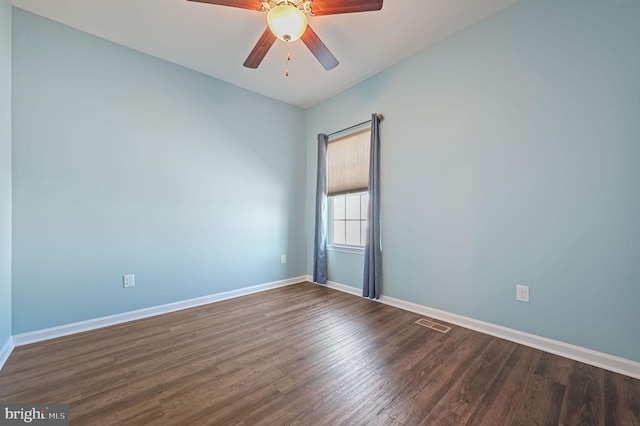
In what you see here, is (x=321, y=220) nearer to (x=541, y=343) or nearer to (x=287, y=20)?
(x=287, y=20)

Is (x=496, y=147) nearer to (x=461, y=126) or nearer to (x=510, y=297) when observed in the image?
(x=461, y=126)

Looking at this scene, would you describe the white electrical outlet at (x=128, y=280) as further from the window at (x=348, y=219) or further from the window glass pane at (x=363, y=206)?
the window glass pane at (x=363, y=206)

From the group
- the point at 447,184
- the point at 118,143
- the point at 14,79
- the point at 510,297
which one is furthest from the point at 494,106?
the point at 14,79

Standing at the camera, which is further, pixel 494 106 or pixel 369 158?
pixel 369 158

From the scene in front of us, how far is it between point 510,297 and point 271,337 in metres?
2.08

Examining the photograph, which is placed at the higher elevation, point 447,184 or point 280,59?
point 280,59

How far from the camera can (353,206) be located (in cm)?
364

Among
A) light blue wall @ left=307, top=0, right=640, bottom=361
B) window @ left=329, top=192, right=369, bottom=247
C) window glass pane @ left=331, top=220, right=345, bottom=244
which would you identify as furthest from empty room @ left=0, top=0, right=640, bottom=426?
Result: window glass pane @ left=331, top=220, right=345, bottom=244

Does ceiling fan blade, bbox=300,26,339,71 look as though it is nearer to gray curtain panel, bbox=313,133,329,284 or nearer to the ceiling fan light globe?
the ceiling fan light globe

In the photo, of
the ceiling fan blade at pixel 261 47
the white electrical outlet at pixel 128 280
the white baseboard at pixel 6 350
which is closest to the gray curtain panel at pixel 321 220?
the ceiling fan blade at pixel 261 47

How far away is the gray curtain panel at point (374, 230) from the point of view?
3.01m

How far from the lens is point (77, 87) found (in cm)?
233

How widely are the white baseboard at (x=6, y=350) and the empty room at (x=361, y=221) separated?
0.10ft

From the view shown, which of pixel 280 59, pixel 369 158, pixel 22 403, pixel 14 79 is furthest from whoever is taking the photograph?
pixel 369 158
